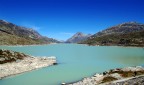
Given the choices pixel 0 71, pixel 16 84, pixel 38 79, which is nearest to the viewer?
pixel 16 84

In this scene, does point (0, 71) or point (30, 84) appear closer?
point (30, 84)

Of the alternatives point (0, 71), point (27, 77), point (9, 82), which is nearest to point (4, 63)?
point (0, 71)

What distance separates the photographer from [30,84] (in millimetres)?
47094

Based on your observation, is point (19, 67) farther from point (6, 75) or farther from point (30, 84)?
point (30, 84)

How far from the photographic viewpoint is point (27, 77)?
54906 mm

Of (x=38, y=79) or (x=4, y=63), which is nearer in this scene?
(x=38, y=79)

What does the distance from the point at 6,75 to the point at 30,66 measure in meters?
14.6

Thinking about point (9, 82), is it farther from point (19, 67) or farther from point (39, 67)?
point (39, 67)

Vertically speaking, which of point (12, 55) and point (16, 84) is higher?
point (12, 55)

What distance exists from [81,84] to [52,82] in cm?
898

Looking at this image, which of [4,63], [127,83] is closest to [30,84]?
[4,63]

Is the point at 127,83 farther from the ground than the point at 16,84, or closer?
farther from the ground

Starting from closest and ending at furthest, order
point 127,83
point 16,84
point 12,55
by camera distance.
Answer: point 127,83
point 16,84
point 12,55

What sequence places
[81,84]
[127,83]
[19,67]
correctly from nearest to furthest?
[127,83], [81,84], [19,67]
